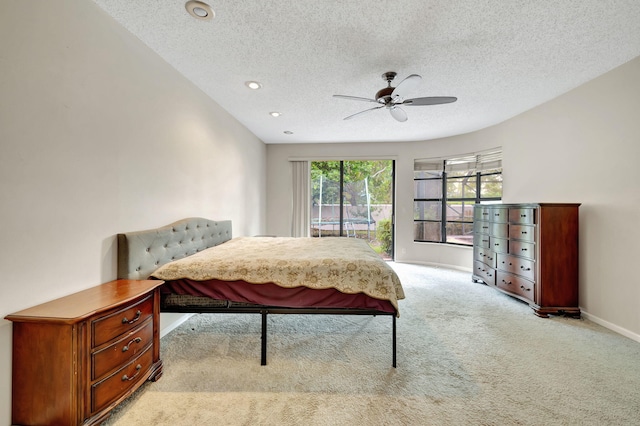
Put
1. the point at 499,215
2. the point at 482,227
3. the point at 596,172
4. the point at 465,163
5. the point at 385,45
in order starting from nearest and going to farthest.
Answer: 1. the point at 385,45
2. the point at 596,172
3. the point at 499,215
4. the point at 482,227
5. the point at 465,163

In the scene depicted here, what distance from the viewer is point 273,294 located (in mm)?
2041

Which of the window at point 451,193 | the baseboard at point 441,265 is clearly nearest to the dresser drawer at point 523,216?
the window at point 451,193

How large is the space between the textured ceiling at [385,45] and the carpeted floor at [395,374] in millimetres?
2662

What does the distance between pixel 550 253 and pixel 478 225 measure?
4.12 feet

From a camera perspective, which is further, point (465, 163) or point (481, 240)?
point (465, 163)

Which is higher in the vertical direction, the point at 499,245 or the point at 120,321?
the point at 499,245

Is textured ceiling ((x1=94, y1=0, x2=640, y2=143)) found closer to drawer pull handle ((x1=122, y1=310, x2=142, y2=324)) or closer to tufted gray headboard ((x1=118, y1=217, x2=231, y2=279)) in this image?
tufted gray headboard ((x1=118, y1=217, x2=231, y2=279))

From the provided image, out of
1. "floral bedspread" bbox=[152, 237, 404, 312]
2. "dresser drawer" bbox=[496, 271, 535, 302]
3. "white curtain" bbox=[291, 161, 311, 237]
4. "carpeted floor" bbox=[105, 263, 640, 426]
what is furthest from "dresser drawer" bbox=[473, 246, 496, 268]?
"white curtain" bbox=[291, 161, 311, 237]

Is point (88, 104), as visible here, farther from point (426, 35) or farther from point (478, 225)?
point (478, 225)

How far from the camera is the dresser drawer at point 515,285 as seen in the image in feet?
10.1

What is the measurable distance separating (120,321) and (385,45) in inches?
111

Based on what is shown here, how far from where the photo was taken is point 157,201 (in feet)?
7.75

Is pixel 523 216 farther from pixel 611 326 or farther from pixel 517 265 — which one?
pixel 611 326

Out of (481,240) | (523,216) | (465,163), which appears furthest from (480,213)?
(465,163)
